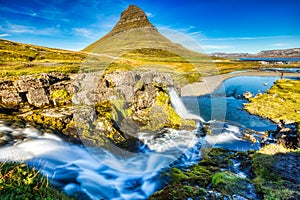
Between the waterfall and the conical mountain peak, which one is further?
the conical mountain peak

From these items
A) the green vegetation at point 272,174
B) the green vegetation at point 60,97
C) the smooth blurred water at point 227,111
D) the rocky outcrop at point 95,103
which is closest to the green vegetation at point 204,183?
the green vegetation at point 272,174

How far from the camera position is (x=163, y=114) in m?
18.0

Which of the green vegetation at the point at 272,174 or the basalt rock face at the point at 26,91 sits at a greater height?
the basalt rock face at the point at 26,91

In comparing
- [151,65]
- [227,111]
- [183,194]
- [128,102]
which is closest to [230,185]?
[183,194]

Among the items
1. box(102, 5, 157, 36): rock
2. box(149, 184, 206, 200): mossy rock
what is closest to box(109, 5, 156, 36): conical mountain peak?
box(102, 5, 157, 36): rock

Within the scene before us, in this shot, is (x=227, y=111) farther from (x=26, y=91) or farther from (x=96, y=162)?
(x=26, y=91)

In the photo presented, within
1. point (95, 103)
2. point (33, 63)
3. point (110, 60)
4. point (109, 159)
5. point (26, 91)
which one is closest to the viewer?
point (109, 159)

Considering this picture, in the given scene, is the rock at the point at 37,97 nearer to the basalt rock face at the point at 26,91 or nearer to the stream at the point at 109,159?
the basalt rock face at the point at 26,91

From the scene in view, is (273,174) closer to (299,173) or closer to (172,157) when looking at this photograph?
(299,173)

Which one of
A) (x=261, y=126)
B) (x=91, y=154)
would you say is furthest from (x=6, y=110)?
(x=261, y=126)

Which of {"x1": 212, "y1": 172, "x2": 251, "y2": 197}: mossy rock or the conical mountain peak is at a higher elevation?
the conical mountain peak

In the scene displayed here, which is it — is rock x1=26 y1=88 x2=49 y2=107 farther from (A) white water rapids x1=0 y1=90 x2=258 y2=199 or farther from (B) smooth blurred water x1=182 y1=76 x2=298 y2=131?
(B) smooth blurred water x1=182 y1=76 x2=298 y2=131

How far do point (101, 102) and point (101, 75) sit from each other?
365 centimetres

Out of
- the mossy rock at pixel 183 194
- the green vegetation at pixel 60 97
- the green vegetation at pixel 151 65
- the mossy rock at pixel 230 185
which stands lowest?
the mossy rock at pixel 230 185
